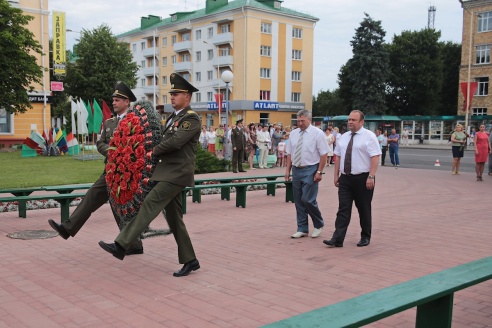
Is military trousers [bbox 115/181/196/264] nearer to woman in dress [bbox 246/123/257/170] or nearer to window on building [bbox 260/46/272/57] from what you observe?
woman in dress [bbox 246/123/257/170]

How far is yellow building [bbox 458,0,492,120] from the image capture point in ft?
165

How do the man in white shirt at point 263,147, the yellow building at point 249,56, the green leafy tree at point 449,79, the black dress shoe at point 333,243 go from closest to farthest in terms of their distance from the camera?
the black dress shoe at point 333,243 < the man in white shirt at point 263,147 < the yellow building at point 249,56 < the green leafy tree at point 449,79

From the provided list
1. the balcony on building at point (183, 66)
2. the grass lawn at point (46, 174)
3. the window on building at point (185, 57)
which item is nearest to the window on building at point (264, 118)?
the balcony on building at point (183, 66)

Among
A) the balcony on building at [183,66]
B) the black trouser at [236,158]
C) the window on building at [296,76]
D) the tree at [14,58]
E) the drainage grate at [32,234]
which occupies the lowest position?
the drainage grate at [32,234]

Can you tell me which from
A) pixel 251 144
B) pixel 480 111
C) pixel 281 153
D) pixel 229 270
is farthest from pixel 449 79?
pixel 229 270

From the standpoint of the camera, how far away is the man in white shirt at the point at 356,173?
697 cm

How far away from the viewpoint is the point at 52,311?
4.50 meters

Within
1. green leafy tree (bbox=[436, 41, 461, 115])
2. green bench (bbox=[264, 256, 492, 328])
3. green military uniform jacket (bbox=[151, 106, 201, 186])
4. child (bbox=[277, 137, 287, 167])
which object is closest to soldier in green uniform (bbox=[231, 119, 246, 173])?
child (bbox=[277, 137, 287, 167])

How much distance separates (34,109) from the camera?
3678 centimetres

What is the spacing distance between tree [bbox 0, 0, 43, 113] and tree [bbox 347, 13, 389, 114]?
3792 cm

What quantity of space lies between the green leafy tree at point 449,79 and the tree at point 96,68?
36.6 m

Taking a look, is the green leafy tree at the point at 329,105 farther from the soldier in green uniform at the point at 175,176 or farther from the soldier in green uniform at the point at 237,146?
the soldier in green uniform at the point at 175,176

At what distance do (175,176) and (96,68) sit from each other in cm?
4301

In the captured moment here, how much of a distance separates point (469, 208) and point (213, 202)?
→ 537cm
